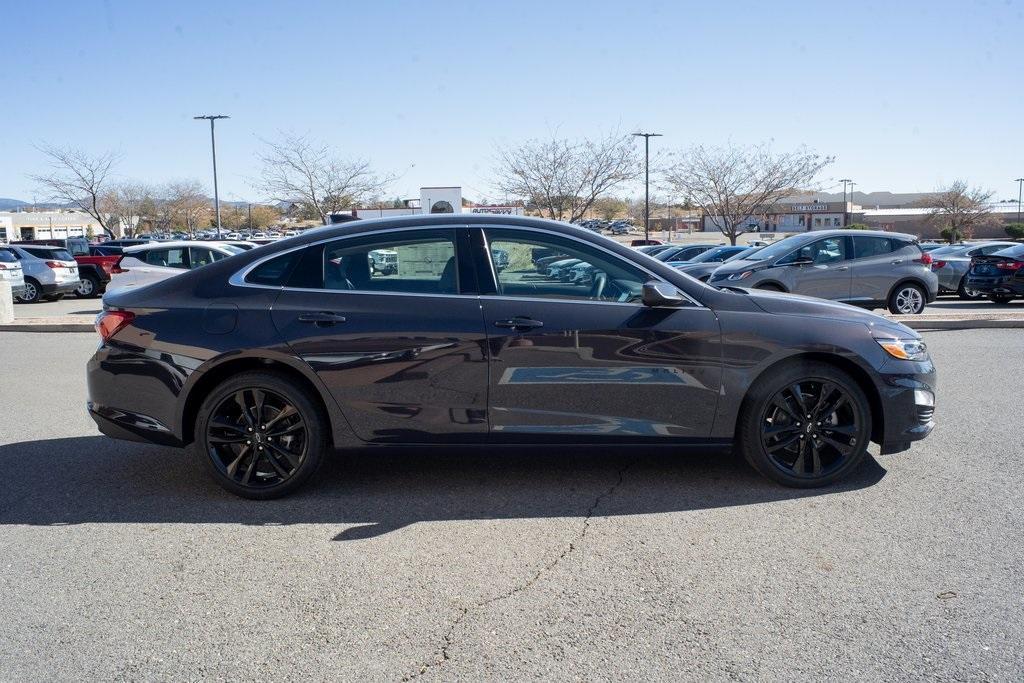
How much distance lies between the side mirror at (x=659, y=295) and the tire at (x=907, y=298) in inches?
439

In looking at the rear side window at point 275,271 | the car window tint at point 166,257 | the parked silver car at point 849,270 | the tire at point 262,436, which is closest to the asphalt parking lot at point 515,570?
the tire at point 262,436

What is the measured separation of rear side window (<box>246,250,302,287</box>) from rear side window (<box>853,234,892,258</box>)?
1170 centimetres

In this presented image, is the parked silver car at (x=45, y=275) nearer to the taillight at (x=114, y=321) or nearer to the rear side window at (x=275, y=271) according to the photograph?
the taillight at (x=114, y=321)

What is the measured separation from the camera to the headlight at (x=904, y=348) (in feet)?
16.0

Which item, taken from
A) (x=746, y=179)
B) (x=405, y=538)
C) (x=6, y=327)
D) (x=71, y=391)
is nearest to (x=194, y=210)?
(x=746, y=179)

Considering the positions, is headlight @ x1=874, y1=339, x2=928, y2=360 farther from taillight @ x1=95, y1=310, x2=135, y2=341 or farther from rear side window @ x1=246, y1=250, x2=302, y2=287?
taillight @ x1=95, y1=310, x2=135, y2=341

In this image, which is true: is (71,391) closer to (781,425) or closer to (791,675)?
(781,425)

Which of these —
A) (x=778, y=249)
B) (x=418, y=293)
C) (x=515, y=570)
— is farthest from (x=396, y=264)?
(x=778, y=249)

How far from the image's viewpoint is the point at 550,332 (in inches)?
183

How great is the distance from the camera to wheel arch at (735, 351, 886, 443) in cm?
479

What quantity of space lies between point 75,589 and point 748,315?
12.1 ft

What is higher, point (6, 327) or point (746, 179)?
point (746, 179)

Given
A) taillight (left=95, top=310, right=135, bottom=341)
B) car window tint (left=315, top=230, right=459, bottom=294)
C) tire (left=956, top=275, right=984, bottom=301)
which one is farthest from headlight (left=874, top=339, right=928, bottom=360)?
tire (left=956, top=275, right=984, bottom=301)

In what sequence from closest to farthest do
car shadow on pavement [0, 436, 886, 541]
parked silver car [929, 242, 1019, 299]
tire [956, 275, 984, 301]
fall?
car shadow on pavement [0, 436, 886, 541], tire [956, 275, 984, 301], parked silver car [929, 242, 1019, 299]
